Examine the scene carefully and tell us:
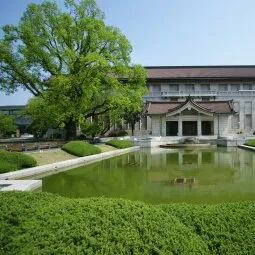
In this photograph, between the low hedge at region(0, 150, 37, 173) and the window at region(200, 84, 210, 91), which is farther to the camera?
the window at region(200, 84, 210, 91)

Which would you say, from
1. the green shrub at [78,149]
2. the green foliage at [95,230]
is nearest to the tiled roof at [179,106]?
the green shrub at [78,149]

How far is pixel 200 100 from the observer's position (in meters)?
50.0

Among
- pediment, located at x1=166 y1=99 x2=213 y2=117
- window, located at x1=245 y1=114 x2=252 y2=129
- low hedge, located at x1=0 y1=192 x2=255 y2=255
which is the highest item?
pediment, located at x1=166 y1=99 x2=213 y2=117

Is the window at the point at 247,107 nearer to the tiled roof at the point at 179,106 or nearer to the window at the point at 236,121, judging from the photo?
the window at the point at 236,121

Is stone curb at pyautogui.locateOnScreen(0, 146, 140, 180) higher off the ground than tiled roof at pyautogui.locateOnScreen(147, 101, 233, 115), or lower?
lower

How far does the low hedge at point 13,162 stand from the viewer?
13408 mm

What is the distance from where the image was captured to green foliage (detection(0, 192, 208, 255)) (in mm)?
3676

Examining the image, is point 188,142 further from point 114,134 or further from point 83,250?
point 83,250

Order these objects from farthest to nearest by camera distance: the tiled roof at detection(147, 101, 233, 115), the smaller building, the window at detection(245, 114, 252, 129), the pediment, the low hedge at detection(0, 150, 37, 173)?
1. the window at detection(245, 114, 252, 129)
2. the tiled roof at detection(147, 101, 233, 115)
3. the smaller building
4. the pediment
5. the low hedge at detection(0, 150, 37, 173)

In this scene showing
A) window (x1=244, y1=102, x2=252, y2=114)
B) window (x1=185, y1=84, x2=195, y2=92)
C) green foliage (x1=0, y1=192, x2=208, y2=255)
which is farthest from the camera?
window (x1=185, y1=84, x2=195, y2=92)

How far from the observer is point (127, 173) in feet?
47.3

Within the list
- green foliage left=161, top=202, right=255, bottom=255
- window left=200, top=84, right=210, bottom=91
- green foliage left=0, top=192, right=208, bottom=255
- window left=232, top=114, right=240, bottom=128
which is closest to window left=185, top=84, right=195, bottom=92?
window left=200, top=84, right=210, bottom=91

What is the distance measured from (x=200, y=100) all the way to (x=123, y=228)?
157ft

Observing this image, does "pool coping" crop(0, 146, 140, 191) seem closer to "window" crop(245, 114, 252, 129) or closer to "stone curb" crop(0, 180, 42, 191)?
"stone curb" crop(0, 180, 42, 191)
